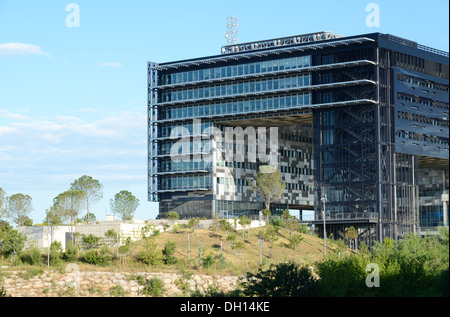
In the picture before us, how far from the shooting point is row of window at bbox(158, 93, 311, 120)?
15925 centimetres

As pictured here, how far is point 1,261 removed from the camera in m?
118

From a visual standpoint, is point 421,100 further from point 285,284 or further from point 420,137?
point 285,284

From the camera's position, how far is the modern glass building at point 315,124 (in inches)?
5960

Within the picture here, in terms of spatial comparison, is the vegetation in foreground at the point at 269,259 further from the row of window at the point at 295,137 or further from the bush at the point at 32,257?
the row of window at the point at 295,137

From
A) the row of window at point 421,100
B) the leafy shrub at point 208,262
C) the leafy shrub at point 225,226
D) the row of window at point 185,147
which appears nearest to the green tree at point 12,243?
the leafy shrub at point 208,262

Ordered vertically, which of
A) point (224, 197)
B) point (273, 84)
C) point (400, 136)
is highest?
point (273, 84)

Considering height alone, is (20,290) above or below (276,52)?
below

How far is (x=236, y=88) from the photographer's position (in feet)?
543

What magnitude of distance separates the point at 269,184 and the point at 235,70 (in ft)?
78.2

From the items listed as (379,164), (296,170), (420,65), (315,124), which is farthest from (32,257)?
(296,170)
